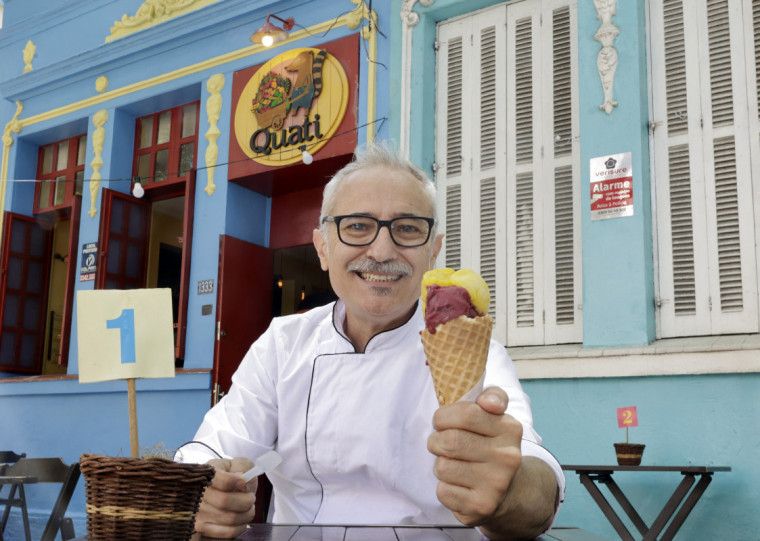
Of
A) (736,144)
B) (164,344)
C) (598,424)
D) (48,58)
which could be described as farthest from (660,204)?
(48,58)

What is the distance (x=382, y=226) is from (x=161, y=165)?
242 inches

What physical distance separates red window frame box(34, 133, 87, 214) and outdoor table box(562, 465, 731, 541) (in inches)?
238

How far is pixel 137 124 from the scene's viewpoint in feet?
25.4

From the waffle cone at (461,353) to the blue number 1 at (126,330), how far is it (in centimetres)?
63

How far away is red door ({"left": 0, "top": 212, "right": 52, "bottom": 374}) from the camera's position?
25.5 ft

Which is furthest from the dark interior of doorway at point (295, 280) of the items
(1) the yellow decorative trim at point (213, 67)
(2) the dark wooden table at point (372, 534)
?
(2) the dark wooden table at point (372, 534)

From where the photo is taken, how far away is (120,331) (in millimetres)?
1419

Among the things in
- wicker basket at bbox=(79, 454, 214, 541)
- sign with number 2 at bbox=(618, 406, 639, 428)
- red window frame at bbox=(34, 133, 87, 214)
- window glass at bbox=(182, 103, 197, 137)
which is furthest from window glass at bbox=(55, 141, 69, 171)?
wicker basket at bbox=(79, 454, 214, 541)

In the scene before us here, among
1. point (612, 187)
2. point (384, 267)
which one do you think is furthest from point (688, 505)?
point (384, 267)

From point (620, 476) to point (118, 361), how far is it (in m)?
3.71

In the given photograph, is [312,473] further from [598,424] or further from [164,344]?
[598,424]

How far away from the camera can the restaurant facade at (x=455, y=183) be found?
4.46 m

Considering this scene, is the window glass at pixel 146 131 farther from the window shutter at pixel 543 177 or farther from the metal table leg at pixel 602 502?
the metal table leg at pixel 602 502

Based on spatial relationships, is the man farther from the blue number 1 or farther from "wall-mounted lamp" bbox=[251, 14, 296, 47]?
"wall-mounted lamp" bbox=[251, 14, 296, 47]
